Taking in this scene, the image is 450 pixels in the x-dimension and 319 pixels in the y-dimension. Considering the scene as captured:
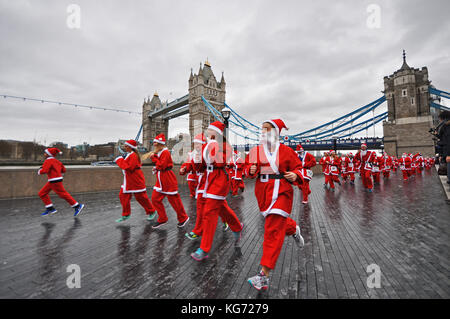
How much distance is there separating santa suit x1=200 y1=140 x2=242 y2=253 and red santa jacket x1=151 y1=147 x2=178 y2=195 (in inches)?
43.8

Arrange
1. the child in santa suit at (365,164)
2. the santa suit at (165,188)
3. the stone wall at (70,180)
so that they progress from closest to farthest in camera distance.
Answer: the santa suit at (165,188) → the stone wall at (70,180) → the child in santa suit at (365,164)

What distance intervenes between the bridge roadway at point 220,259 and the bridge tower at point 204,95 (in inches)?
1806

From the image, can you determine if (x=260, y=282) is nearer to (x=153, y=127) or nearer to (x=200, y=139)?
(x=200, y=139)

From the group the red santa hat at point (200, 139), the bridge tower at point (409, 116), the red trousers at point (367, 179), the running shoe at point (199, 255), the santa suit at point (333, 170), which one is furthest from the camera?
the bridge tower at point (409, 116)

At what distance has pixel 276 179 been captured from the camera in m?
2.38

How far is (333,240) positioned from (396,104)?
185 ft

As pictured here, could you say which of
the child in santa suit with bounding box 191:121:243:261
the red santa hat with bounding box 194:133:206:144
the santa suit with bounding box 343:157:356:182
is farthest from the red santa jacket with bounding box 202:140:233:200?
the santa suit with bounding box 343:157:356:182

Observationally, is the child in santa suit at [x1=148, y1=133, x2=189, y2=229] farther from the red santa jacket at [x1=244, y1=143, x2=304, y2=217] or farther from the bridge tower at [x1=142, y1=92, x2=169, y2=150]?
the bridge tower at [x1=142, y1=92, x2=169, y2=150]

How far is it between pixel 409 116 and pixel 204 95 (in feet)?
147

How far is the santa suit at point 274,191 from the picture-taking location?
7.26 ft

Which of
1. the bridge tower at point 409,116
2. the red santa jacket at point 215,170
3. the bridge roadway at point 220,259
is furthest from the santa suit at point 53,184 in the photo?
the bridge tower at point 409,116

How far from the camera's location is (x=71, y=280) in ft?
7.54

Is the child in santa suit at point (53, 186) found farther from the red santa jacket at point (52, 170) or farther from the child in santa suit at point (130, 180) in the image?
the child in santa suit at point (130, 180)

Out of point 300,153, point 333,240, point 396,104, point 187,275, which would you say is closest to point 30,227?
point 187,275
